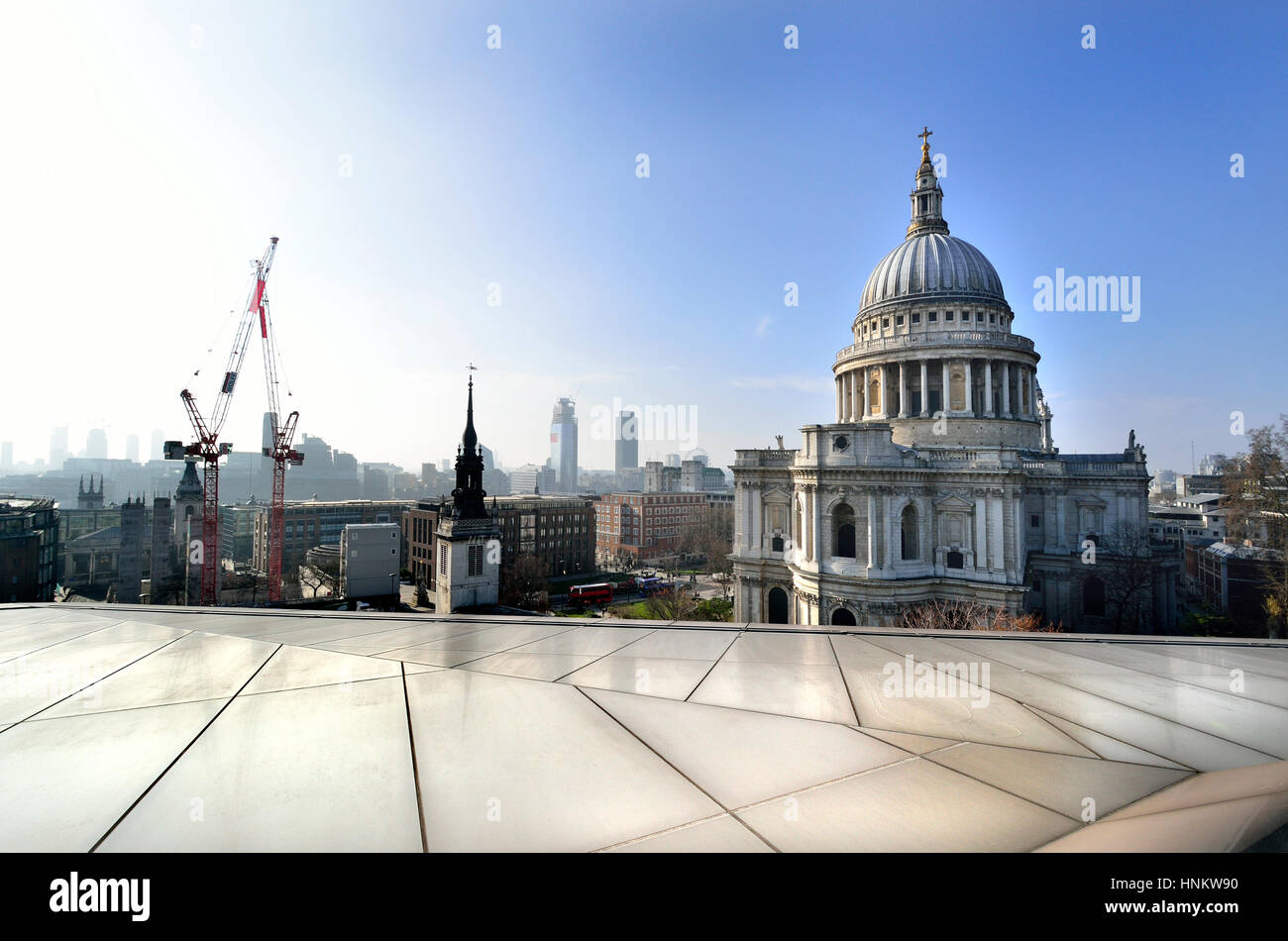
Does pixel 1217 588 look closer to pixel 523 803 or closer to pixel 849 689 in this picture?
pixel 849 689

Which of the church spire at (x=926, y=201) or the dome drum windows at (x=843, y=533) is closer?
the dome drum windows at (x=843, y=533)

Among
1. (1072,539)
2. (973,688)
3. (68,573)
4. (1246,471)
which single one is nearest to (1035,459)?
(1072,539)

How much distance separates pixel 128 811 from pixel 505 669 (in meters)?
2.76

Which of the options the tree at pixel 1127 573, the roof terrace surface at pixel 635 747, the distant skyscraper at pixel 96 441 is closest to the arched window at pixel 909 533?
the tree at pixel 1127 573

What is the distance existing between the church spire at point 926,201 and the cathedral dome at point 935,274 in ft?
7.10

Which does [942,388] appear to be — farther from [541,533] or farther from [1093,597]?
[541,533]

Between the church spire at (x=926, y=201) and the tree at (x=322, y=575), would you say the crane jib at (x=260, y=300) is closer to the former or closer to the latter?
the tree at (x=322, y=575)

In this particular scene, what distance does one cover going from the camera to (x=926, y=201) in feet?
157

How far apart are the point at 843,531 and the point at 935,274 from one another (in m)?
24.0

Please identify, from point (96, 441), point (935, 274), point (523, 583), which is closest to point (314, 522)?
point (523, 583)

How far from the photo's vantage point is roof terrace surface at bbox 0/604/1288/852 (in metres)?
2.37

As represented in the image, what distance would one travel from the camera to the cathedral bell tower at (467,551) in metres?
25.2

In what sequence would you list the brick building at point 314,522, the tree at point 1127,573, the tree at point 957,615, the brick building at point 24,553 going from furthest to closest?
the brick building at point 314,522, the brick building at point 24,553, the tree at point 1127,573, the tree at point 957,615

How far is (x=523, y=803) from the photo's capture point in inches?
103
